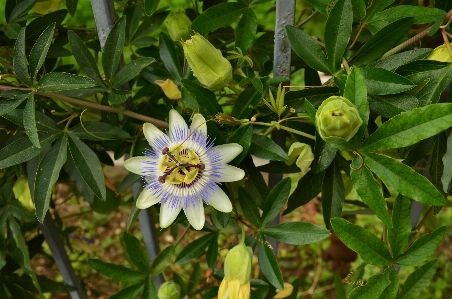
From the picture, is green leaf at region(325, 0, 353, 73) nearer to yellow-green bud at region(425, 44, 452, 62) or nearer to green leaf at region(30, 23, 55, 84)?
yellow-green bud at region(425, 44, 452, 62)

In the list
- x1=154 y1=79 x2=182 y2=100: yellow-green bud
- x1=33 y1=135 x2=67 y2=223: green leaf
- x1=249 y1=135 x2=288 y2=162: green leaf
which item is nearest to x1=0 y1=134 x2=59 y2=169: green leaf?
x1=33 y1=135 x2=67 y2=223: green leaf

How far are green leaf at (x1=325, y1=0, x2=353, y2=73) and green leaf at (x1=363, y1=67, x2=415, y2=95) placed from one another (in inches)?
2.2

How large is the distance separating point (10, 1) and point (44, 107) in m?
0.20

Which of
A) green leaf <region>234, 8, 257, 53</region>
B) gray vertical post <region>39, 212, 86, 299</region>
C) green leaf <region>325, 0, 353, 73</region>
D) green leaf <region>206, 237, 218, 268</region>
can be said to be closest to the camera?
green leaf <region>325, 0, 353, 73</region>

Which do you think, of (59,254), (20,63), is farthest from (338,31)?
(59,254)

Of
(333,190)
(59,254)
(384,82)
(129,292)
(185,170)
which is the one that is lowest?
(59,254)

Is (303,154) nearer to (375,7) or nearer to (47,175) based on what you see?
(375,7)

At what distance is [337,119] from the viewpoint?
1.81 ft

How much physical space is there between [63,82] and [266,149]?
31 centimetres

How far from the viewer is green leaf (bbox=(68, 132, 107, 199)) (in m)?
0.75

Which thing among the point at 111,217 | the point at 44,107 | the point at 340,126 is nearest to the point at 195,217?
the point at 340,126

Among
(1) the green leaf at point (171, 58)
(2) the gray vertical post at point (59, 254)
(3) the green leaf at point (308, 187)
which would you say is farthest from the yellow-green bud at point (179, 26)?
(2) the gray vertical post at point (59, 254)

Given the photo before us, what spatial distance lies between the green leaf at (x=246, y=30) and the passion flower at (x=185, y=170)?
Answer: 0.57 feet

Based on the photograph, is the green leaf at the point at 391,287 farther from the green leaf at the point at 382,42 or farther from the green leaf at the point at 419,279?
the green leaf at the point at 382,42
